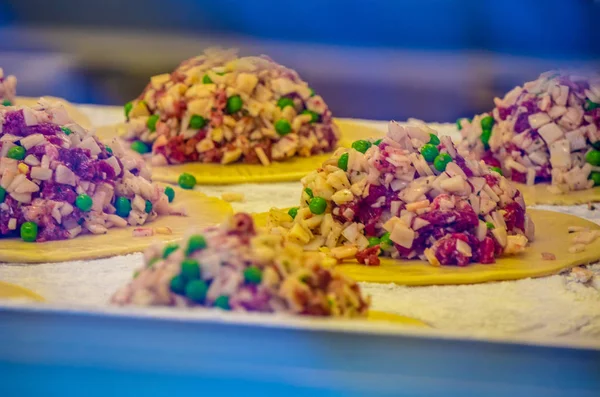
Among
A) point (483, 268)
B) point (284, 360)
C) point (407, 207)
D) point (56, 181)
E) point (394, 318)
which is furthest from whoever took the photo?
point (56, 181)

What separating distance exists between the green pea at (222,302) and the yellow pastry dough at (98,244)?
104cm

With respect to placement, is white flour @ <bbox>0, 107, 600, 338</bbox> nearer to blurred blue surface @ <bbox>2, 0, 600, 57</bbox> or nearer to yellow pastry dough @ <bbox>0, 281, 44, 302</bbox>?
yellow pastry dough @ <bbox>0, 281, 44, 302</bbox>

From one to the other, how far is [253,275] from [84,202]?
1.78 m

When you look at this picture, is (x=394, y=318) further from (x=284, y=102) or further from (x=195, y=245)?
(x=284, y=102)

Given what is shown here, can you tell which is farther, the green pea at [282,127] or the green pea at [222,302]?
the green pea at [282,127]

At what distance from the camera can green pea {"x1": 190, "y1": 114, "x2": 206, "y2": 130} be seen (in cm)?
559

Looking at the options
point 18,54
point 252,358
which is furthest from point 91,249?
point 252,358

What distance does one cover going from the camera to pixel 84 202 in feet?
13.5

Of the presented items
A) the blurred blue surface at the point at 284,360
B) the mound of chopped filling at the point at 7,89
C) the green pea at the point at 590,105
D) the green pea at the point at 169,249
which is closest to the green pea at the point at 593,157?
the green pea at the point at 590,105

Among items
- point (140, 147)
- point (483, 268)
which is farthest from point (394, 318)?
point (140, 147)

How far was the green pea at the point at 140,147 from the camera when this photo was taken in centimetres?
580

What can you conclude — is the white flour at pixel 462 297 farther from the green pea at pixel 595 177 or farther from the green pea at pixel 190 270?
the green pea at pixel 595 177

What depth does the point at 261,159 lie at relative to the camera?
5.56 m

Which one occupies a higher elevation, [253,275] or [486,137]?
[253,275]
